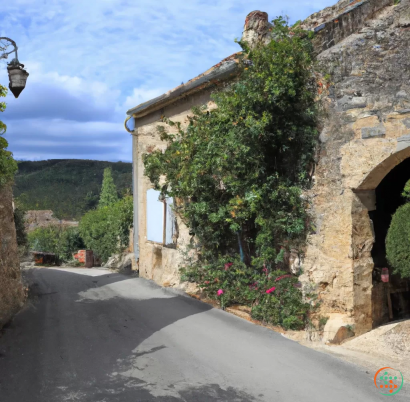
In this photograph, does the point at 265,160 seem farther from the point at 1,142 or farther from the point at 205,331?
the point at 1,142

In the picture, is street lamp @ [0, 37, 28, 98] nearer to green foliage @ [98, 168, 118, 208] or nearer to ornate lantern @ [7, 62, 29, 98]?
ornate lantern @ [7, 62, 29, 98]

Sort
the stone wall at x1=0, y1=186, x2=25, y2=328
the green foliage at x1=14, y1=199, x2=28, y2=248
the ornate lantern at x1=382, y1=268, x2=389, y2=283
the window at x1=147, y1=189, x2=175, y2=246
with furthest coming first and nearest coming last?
the green foliage at x1=14, y1=199, x2=28, y2=248
the window at x1=147, y1=189, x2=175, y2=246
the stone wall at x1=0, y1=186, x2=25, y2=328
the ornate lantern at x1=382, y1=268, x2=389, y2=283

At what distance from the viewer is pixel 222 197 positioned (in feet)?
27.7

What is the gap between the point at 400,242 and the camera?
552 centimetres

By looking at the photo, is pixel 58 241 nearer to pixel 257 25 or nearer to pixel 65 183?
pixel 257 25

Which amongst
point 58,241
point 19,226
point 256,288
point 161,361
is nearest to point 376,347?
point 256,288

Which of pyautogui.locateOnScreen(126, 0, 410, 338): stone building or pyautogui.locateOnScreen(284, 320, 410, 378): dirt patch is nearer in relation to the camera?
pyautogui.locateOnScreen(284, 320, 410, 378): dirt patch

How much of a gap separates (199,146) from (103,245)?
11.7m

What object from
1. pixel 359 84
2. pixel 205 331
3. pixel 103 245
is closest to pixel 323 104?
pixel 359 84

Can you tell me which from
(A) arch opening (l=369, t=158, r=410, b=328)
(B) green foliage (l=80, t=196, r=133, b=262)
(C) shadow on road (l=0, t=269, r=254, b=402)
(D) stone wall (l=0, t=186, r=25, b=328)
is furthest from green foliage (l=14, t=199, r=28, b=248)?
(A) arch opening (l=369, t=158, r=410, b=328)

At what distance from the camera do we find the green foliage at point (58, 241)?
22.9 metres

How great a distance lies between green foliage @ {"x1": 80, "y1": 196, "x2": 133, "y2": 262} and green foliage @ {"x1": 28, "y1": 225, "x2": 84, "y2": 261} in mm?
1376

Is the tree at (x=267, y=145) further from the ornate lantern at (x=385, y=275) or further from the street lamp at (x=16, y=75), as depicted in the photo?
the street lamp at (x=16, y=75)

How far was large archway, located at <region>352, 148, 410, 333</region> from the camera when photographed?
639cm
